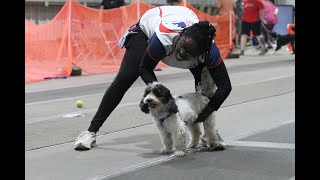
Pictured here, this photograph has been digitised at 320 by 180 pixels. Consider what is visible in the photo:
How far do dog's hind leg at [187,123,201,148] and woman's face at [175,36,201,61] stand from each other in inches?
34.6

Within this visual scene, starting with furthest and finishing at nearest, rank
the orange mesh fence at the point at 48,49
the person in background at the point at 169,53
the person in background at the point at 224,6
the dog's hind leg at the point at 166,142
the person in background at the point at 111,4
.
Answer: the person in background at the point at 224,6
the person in background at the point at 111,4
the orange mesh fence at the point at 48,49
the dog's hind leg at the point at 166,142
the person in background at the point at 169,53

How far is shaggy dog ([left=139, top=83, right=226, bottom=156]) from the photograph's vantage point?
5.33m

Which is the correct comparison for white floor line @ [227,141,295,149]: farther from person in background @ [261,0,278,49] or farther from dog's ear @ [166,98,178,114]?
person in background @ [261,0,278,49]

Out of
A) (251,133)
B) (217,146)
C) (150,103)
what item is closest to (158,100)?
(150,103)

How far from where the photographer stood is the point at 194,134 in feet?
19.7

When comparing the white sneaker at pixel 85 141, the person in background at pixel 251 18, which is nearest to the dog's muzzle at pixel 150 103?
the white sneaker at pixel 85 141

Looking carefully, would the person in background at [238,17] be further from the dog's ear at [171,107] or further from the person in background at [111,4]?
the dog's ear at [171,107]

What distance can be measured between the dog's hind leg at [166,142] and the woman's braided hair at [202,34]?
37.6 inches

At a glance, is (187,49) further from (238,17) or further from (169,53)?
(238,17)

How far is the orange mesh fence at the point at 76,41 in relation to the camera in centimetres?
1372

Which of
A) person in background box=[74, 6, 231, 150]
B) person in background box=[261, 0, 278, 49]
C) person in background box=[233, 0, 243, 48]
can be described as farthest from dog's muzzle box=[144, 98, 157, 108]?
person in background box=[261, 0, 278, 49]
